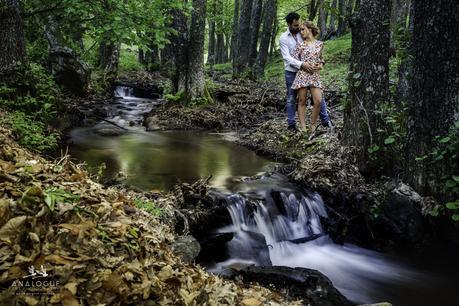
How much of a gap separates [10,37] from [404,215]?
8.05 m

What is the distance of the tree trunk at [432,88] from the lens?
5.64 meters

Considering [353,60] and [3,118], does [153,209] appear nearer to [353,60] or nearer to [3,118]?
[3,118]

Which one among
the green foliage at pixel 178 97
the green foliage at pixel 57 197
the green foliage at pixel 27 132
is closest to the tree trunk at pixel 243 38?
the green foliage at pixel 178 97

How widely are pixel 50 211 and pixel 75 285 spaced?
0.57 metres

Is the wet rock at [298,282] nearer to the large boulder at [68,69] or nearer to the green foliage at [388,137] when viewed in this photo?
the green foliage at [388,137]

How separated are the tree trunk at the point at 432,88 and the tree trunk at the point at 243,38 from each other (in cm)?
1568

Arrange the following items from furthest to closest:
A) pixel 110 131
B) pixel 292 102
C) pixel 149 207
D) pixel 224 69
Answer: pixel 224 69, pixel 110 131, pixel 292 102, pixel 149 207

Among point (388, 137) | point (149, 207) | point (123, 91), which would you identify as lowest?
point (149, 207)

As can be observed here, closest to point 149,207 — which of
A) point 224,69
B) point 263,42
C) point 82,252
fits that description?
point 82,252

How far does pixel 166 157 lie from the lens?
28.7 ft

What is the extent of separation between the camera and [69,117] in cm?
1145

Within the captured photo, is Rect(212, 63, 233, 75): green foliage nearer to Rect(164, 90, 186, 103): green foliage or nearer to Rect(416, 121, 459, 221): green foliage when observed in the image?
Rect(164, 90, 186, 103): green foliage

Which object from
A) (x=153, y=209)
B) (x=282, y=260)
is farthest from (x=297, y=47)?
(x=153, y=209)

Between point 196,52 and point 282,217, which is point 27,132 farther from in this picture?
point 196,52
